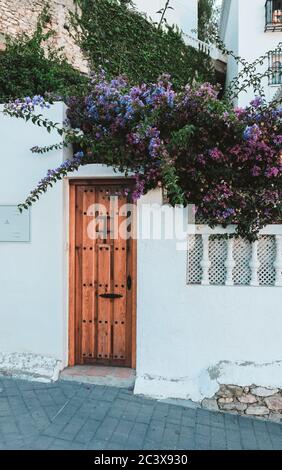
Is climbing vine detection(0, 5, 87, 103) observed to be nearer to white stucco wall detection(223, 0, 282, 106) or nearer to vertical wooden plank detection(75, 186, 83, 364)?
vertical wooden plank detection(75, 186, 83, 364)

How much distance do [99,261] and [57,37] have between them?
860 cm

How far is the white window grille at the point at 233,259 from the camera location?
13.1 ft

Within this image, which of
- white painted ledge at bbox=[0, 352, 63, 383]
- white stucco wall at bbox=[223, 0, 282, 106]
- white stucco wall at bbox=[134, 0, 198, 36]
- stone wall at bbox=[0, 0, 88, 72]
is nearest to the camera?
white painted ledge at bbox=[0, 352, 63, 383]

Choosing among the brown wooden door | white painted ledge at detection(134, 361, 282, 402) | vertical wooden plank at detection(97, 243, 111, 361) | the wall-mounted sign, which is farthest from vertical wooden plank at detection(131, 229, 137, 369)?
the wall-mounted sign

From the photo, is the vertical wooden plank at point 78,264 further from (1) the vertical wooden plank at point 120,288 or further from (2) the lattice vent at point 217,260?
(2) the lattice vent at point 217,260

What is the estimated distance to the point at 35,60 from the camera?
6.40 m

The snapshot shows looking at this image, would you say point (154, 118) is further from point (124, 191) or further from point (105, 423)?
point (105, 423)

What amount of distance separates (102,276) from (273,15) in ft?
37.3

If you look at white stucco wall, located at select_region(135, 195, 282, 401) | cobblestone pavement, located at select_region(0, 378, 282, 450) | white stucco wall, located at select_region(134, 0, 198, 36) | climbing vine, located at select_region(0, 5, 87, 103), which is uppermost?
white stucco wall, located at select_region(134, 0, 198, 36)

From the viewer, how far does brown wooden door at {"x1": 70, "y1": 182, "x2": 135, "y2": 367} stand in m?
4.47

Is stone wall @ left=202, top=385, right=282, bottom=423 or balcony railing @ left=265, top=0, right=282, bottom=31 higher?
balcony railing @ left=265, top=0, right=282, bottom=31

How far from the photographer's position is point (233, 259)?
4078 mm

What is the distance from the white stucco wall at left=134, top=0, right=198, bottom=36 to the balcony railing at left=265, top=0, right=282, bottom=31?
2468 millimetres

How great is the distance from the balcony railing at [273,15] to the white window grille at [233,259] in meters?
10.3
